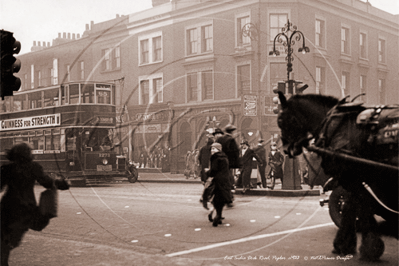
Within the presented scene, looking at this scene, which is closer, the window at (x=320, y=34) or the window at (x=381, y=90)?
the window at (x=320, y=34)

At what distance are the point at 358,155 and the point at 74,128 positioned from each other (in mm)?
17428

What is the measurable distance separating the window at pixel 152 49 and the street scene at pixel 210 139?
3.5 inches

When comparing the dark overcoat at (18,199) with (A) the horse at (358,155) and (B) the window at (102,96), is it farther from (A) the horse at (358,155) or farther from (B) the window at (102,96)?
(B) the window at (102,96)

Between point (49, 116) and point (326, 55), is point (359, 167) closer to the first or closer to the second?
point (49, 116)

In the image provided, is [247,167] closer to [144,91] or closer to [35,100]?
[35,100]

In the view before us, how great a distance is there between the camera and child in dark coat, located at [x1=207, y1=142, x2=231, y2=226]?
350 inches

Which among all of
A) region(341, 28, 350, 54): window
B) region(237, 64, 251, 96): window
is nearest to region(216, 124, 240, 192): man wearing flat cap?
region(341, 28, 350, 54): window

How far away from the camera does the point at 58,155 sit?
20688 mm

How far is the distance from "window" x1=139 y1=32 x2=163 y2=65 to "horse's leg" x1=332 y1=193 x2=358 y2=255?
74.3 ft

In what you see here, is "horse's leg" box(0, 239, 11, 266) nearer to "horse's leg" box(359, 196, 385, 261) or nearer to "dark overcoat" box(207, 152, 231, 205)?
"horse's leg" box(359, 196, 385, 261)

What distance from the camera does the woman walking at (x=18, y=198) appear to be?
5.16 metres

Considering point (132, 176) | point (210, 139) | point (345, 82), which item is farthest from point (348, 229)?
point (345, 82)

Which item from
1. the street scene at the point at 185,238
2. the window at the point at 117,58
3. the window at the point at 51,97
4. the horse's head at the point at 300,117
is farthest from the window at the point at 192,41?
the horse's head at the point at 300,117

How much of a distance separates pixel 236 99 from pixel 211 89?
6.05 feet
